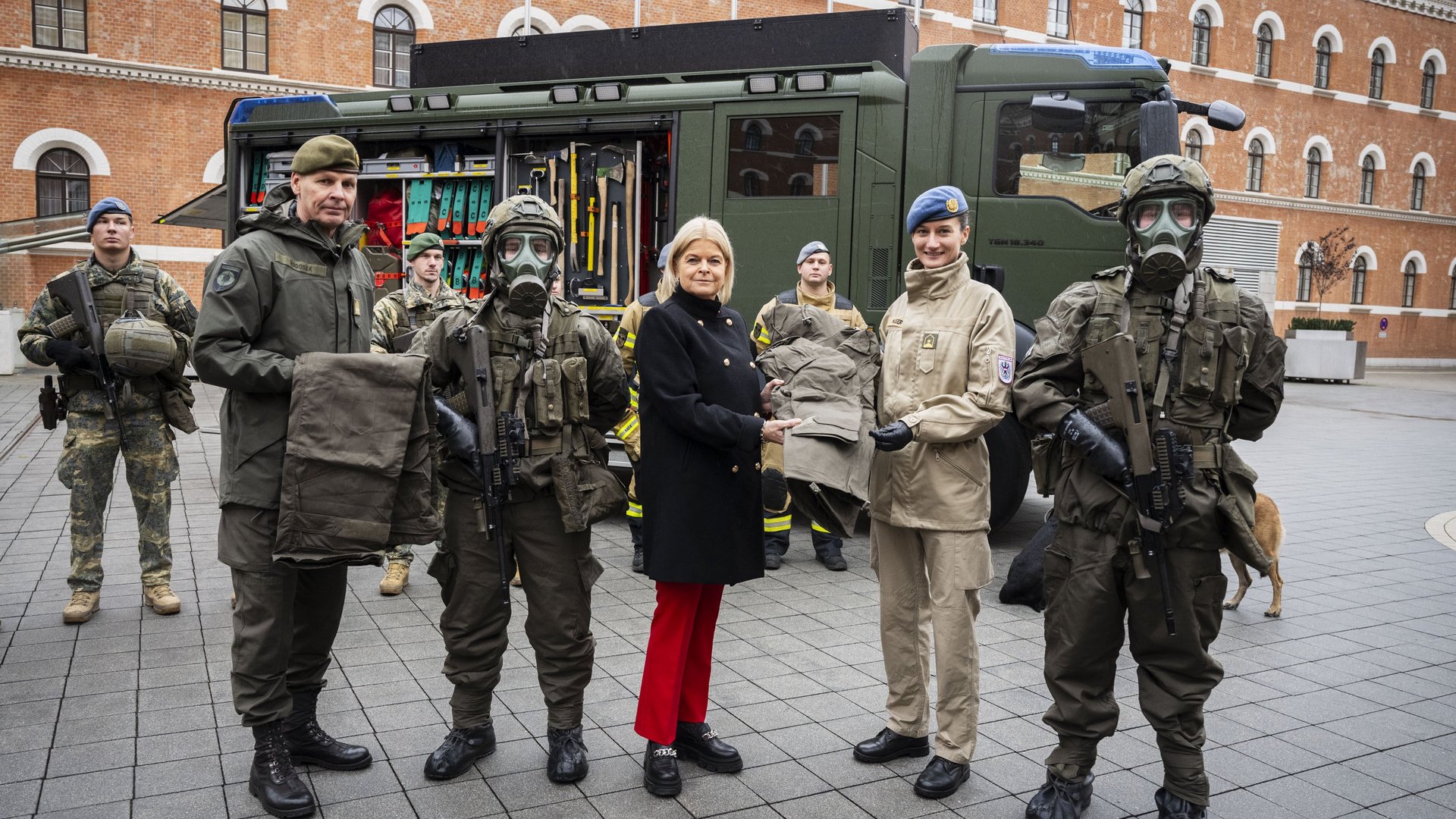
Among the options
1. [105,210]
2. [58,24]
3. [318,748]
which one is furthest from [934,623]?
[58,24]

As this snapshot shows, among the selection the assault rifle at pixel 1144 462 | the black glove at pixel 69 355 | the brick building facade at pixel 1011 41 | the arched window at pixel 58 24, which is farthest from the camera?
the brick building facade at pixel 1011 41

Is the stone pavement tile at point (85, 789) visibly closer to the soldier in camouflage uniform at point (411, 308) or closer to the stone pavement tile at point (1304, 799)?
the soldier in camouflage uniform at point (411, 308)

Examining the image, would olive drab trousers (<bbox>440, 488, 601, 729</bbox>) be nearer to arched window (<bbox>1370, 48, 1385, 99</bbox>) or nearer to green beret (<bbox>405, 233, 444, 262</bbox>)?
green beret (<bbox>405, 233, 444, 262</bbox>)

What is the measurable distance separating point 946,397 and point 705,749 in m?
1.64

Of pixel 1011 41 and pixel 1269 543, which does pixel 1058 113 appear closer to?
pixel 1269 543

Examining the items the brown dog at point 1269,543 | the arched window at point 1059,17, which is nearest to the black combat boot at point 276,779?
the brown dog at point 1269,543

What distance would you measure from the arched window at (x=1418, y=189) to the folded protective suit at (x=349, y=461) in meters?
43.6

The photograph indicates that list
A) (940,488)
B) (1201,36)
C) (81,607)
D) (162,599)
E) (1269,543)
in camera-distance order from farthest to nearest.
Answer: (1201,36) < (1269,543) < (162,599) < (81,607) < (940,488)

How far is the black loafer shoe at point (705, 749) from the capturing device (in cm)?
389

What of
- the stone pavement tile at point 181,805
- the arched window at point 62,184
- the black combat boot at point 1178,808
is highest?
the arched window at point 62,184

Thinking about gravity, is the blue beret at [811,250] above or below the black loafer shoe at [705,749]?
above

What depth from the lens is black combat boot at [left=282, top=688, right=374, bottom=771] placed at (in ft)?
12.5

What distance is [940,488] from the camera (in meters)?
3.91

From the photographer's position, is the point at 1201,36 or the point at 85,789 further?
the point at 1201,36
